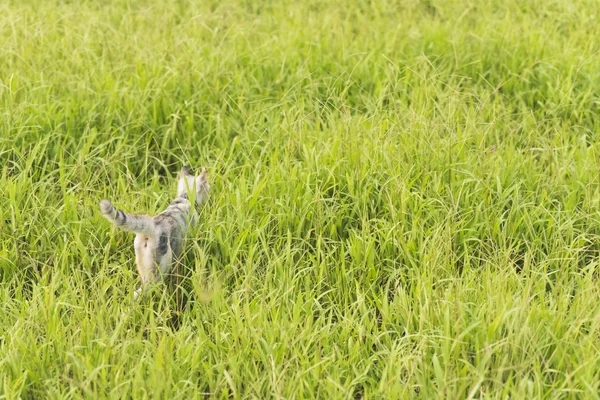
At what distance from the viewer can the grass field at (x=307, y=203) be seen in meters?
2.83

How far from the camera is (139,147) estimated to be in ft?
14.4

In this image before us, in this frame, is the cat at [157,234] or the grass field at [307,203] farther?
the cat at [157,234]

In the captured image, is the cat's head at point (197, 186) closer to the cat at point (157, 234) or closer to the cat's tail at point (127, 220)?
the cat at point (157, 234)

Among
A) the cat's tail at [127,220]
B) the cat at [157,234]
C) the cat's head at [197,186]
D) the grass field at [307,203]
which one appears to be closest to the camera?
the grass field at [307,203]

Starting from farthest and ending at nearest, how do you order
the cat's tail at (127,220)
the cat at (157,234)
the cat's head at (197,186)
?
the cat's head at (197,186)
the cat at (157,234)
the cat's tail at (127,220)

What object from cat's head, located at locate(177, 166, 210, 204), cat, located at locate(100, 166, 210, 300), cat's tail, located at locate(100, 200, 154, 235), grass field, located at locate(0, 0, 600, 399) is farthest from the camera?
cat's head, located at locate(177, 166, 210, 204)

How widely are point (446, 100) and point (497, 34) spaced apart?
3.74 feet

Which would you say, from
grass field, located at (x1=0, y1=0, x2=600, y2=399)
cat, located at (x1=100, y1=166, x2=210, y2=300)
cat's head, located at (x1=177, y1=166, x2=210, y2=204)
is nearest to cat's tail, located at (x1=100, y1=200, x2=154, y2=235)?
cat, located at (x1=100, y1=166, x2=210, y2=300)

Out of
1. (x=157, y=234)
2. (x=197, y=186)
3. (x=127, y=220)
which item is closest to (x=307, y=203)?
(x=197, y=186)

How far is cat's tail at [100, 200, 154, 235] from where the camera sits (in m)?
2.96

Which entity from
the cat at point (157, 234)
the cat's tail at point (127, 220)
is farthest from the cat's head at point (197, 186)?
the cat's tail at point (127, 220)

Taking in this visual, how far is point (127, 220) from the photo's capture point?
3.09 meters

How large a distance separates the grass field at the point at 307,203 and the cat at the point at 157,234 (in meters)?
0.08

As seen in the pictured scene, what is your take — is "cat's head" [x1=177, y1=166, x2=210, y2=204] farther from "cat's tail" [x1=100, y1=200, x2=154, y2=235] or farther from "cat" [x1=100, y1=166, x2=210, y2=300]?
"cat's tail" [x1=100, y1=200, x2=154, y2=235]
